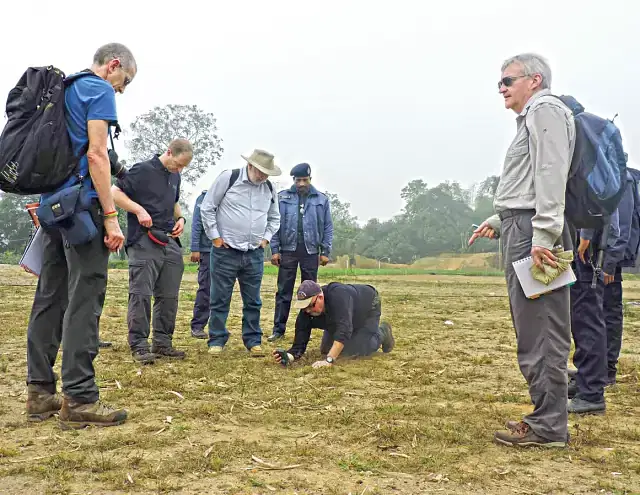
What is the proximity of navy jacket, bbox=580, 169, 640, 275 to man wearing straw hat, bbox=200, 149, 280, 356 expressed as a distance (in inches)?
Answer: 130

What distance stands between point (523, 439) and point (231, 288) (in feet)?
12.6

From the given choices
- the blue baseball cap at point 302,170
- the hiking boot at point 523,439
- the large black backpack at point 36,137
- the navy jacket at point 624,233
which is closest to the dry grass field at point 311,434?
the hiking boot at point 523,439

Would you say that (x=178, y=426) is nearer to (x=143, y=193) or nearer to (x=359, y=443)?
(x=359, y=443)

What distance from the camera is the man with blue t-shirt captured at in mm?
3668

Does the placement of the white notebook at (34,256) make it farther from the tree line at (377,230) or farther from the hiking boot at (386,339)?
the tree line at (377,230)

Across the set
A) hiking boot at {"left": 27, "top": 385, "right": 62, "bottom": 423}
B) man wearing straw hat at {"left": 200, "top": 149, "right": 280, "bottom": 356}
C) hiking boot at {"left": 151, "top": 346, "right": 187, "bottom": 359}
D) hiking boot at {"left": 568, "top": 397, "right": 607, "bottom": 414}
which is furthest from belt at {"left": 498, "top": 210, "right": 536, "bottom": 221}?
hiking boot at {"left": 151, "top": 346, "right": 187, "bottom": 359}

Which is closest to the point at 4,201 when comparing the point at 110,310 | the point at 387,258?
the point at 387,258

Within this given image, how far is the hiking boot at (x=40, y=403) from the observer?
392 centimetres

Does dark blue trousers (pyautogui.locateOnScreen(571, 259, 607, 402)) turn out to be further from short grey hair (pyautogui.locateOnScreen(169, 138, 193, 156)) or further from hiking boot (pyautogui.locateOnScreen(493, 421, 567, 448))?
short grey hair (pyautogui.locateOnScreen(169, 138, 193, 156))

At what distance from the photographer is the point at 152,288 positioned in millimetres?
6090

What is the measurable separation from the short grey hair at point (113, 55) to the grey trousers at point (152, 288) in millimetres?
2416

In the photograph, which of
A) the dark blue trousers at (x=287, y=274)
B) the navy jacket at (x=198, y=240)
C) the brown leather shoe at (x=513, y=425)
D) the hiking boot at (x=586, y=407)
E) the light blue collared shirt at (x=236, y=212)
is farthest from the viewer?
the navy jacket at (x=198, y=240)

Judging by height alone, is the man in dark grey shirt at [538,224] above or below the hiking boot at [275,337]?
above

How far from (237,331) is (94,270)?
4.74m
